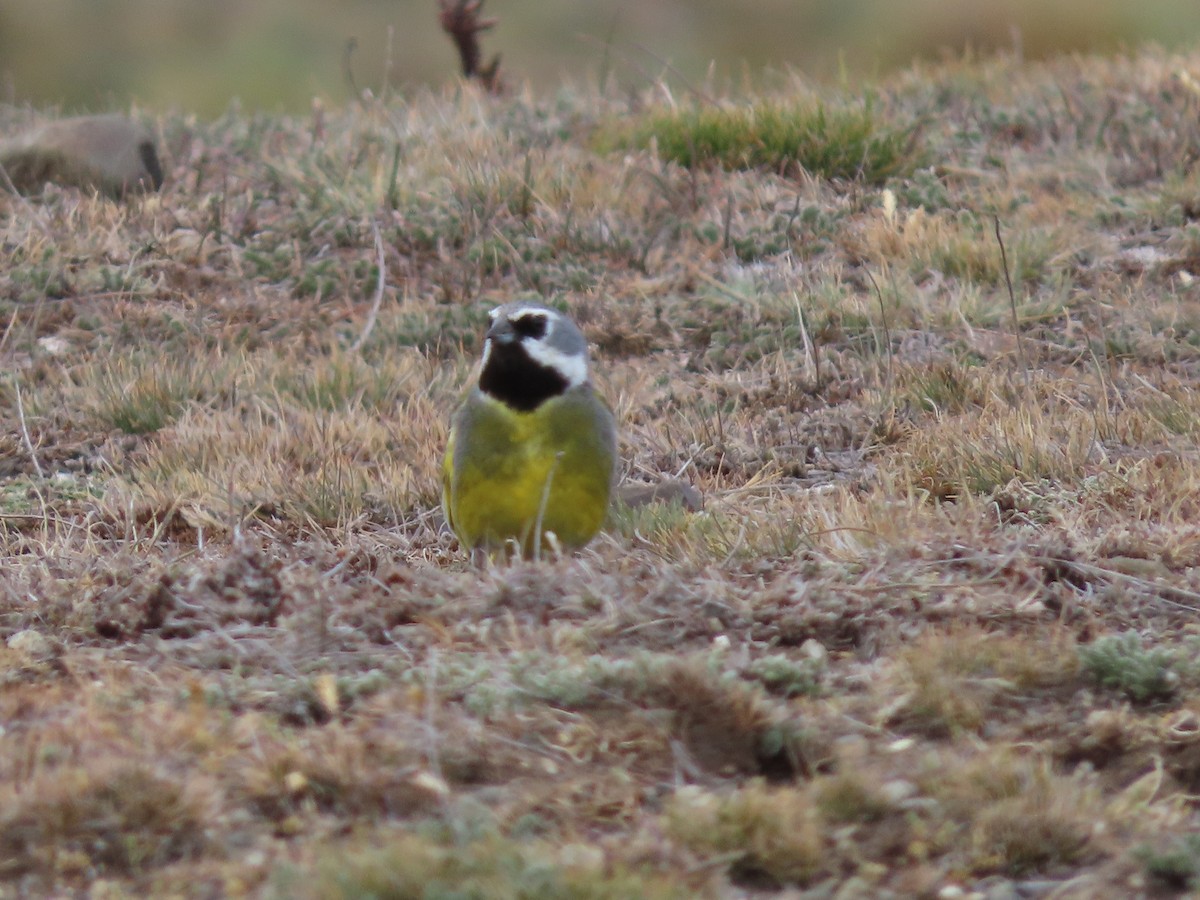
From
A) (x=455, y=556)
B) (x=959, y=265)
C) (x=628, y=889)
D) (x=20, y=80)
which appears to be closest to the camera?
(x=628, y=889)

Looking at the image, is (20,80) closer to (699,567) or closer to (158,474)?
(158,474)

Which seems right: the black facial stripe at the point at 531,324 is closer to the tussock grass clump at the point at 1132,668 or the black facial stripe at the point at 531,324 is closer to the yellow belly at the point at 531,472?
the yellow belly at the point at 531,472

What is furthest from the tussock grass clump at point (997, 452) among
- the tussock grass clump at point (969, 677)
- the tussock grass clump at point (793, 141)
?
the tussock grass clump at point (793, 141)

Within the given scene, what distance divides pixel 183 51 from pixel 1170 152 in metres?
12.4

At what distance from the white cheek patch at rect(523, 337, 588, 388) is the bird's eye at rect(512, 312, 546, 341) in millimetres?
25

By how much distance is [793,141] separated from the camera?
30.5 ft

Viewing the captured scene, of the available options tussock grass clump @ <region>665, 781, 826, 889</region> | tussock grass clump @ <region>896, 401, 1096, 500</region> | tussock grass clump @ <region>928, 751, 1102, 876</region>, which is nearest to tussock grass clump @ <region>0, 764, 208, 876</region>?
tussock grass clump @ <region>665, 781, 826, 889</region>

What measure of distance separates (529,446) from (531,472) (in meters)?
0.09

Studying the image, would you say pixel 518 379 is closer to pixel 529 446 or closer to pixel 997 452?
pixel 529 446

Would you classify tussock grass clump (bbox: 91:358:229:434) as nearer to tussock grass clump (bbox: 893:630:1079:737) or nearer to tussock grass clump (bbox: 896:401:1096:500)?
tussock grass clump (bbox: 896:401:1096:500)

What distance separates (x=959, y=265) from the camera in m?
8.20

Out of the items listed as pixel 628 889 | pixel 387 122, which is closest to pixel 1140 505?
pixel 628 889

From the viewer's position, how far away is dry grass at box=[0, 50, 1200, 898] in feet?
11.3

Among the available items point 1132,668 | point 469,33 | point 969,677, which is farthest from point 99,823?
point 469,33
